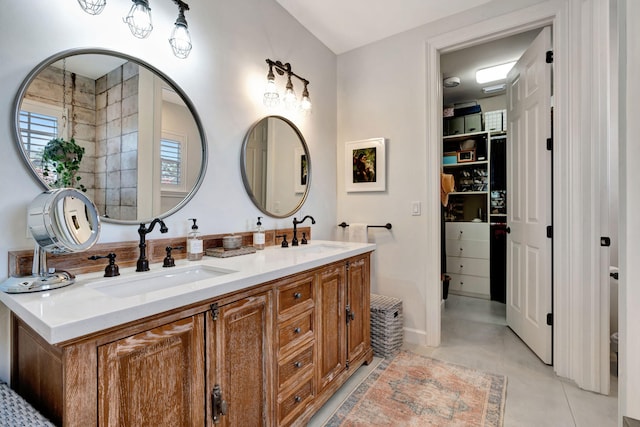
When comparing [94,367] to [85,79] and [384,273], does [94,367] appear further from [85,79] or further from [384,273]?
[384,273]

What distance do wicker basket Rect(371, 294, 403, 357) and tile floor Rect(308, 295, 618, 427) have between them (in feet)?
0.34

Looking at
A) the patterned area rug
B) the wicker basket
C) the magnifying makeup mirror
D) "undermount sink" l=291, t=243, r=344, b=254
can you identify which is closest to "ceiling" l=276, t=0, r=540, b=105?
"undermount sink" l=291, t=243, r=344, b=254

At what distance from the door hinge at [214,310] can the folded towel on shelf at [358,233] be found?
1.73 m

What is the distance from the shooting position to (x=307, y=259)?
1524 millimetres

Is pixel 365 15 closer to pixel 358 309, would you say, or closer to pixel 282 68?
pixel 282 68

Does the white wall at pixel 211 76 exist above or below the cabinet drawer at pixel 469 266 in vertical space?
above

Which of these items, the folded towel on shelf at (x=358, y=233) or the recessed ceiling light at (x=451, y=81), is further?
the recessed ceiling light at (x=451, y=81)

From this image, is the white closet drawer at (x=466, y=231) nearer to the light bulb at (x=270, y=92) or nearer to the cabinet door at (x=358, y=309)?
the cabinet door at (x=358, y=309)

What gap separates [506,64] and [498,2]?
120 centimetres

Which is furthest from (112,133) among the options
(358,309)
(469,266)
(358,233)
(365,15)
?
(469,266)

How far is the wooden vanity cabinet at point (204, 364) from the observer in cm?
77

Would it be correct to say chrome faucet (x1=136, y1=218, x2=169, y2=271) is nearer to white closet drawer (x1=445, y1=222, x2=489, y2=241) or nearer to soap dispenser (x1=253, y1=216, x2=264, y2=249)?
soap dispenser (x1=253, y1=216, x2=264, y2=249)

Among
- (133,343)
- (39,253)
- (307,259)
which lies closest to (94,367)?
(133,343)

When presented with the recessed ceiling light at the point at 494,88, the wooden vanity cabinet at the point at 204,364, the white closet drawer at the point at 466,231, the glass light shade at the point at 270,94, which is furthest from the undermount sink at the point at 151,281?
the recessed ceiling light at the point at 494,88
